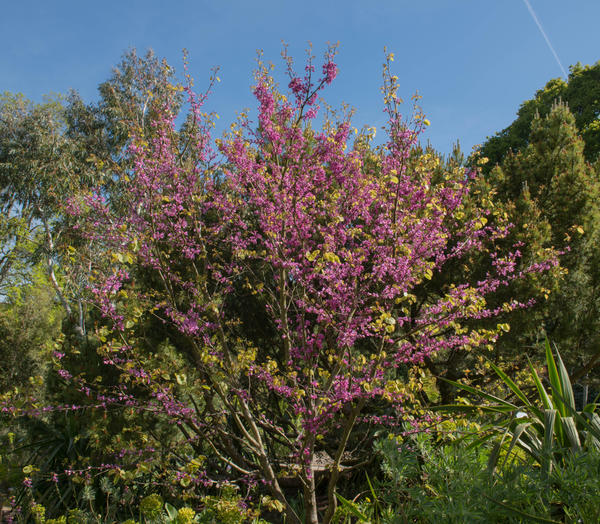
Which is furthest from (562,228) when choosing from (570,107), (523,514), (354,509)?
(570,107)

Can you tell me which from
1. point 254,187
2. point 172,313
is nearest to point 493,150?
point 254,187

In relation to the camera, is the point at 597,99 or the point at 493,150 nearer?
the point at 597,99

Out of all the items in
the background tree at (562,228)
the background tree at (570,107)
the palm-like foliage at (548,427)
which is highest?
the background tree at (570,107)

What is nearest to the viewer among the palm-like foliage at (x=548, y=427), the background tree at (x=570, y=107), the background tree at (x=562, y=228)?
the palm-like foliage at (x=548, y=427)

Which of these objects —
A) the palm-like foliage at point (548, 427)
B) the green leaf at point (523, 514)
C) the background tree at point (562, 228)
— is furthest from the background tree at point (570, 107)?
the green leaf at point (523, 514)

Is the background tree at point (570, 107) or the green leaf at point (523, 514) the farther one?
the background tree at point (570, 107)

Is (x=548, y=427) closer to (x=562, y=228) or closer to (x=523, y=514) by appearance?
(x=523, y=514)

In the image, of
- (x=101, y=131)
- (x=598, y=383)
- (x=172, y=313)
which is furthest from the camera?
(x=101, y=131)

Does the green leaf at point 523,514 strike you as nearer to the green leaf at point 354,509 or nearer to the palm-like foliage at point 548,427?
the palm-like foliage at point 548,427

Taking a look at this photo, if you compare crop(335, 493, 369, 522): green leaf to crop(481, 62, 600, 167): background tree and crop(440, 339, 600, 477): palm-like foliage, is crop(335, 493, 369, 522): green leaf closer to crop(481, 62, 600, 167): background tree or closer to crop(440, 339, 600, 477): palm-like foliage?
crop(440, 339, 600, 477): palm-like foliage

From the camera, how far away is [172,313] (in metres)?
3.96

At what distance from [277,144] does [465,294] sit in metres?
2.41

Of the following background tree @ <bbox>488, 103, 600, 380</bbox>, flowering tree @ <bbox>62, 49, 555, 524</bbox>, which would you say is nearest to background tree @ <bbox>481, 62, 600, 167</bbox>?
background tree @ <bbox>488, 103, 600, 380</bbox>

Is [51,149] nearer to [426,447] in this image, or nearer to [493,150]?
[426,447]
